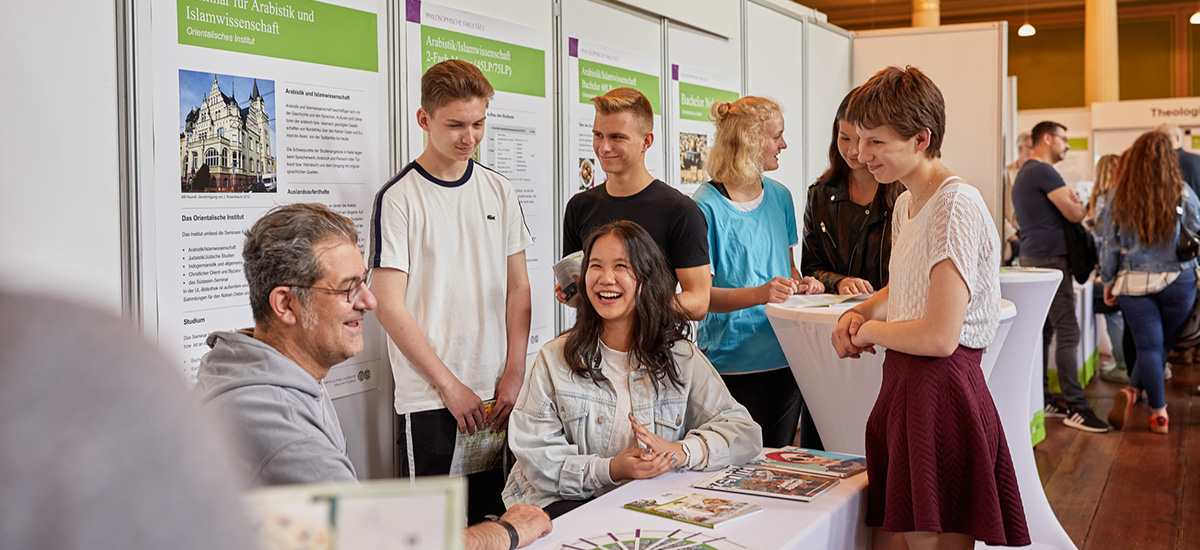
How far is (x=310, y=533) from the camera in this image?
48 cm

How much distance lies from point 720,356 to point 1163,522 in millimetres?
2193

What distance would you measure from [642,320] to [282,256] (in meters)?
0.97

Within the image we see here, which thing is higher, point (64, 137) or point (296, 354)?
point (64, 137)

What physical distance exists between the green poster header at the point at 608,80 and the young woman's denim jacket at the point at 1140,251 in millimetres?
3017

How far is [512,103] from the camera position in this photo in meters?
3.60

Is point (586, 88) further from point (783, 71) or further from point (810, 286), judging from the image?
point (783, 71)

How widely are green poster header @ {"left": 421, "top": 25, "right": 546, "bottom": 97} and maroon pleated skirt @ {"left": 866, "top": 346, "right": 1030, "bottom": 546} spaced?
1.97m

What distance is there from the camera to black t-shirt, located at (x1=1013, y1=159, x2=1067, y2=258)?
5539 mm

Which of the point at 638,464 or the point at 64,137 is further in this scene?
the point at 64,137

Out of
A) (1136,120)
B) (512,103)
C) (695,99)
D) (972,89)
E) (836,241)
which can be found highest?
(1136,120)

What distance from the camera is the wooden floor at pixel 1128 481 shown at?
3676 mm

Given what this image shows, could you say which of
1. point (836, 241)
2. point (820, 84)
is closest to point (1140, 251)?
point (820, 84)

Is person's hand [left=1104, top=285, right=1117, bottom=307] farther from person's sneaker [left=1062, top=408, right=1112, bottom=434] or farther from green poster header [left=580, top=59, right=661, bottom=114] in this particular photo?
green poster header [left=580, top=59, right=661, bottom=114]

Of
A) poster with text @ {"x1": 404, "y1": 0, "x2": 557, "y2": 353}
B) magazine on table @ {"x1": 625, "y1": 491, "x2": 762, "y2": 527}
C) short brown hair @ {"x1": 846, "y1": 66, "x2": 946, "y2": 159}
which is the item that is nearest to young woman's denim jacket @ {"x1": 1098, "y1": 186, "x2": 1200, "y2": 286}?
poster with text @ {"x1": 404, "y1": 0, "x2": 557, "y2": 353}
